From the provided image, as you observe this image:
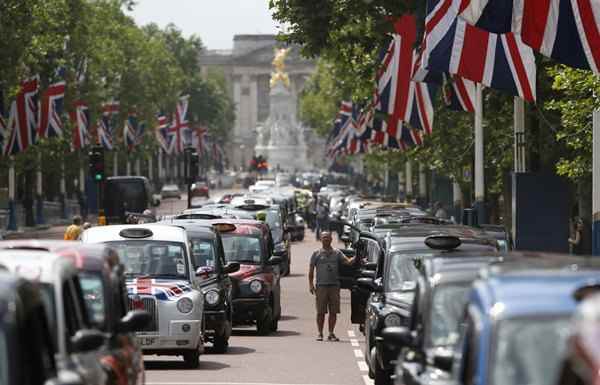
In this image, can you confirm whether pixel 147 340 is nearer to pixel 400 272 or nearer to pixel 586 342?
pixel 400 272

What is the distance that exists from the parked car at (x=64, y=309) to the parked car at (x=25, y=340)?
0.20 m

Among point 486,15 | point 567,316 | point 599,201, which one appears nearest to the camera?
point 567,316

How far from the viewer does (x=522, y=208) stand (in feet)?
129

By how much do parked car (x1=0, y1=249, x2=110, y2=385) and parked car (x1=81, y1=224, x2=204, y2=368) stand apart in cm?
947

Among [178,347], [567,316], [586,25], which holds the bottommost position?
[178,347]

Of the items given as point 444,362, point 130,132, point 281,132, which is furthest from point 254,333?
point 281,132

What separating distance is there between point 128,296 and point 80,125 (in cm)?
6477

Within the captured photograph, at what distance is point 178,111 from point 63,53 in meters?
27.6

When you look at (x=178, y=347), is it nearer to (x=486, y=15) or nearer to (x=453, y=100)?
(x=486, y=15)

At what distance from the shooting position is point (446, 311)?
46.8 feet

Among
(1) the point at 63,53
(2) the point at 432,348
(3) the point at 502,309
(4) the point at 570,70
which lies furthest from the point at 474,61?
(1) the point at 63,53

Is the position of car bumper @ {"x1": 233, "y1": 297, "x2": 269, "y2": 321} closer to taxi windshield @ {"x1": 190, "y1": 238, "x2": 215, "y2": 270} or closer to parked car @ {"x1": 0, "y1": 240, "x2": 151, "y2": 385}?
taxi windshield @ {"x1": 190, "y1": 238, "x2": 215, "y2": 270}

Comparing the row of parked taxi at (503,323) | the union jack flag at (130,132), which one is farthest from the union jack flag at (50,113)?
the row of parked taxi at (503,323)

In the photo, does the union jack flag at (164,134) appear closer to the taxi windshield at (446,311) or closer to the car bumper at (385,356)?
the car bumper at (385,356)
